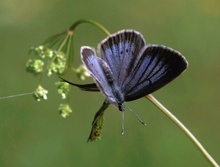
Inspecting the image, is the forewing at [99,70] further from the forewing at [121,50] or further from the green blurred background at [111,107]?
the green blurred background at [111,107]

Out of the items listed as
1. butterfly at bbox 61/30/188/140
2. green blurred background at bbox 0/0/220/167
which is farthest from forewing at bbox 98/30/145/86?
green blurred background at bbox 0/0/220/167

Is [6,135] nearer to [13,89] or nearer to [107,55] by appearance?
[13,89]

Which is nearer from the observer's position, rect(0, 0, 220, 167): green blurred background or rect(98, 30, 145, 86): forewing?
rect(98, 30, 145, 86): forewing

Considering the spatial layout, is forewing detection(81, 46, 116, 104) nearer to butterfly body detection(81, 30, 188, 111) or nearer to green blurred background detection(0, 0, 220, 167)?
butterfly body detection(81, 30, 188, 111)

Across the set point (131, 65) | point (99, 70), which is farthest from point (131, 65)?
point (99, 70)

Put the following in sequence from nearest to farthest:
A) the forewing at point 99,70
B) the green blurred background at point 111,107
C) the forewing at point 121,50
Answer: the forewing at point 99,70
the forewing at point 121,50
the green blurred background at point 111,107

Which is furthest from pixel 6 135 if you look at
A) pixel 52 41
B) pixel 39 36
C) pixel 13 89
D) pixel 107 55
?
pixel 107 55

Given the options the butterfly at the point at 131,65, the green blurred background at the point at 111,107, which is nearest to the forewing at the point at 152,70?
the butterfly at the point at 131,65
